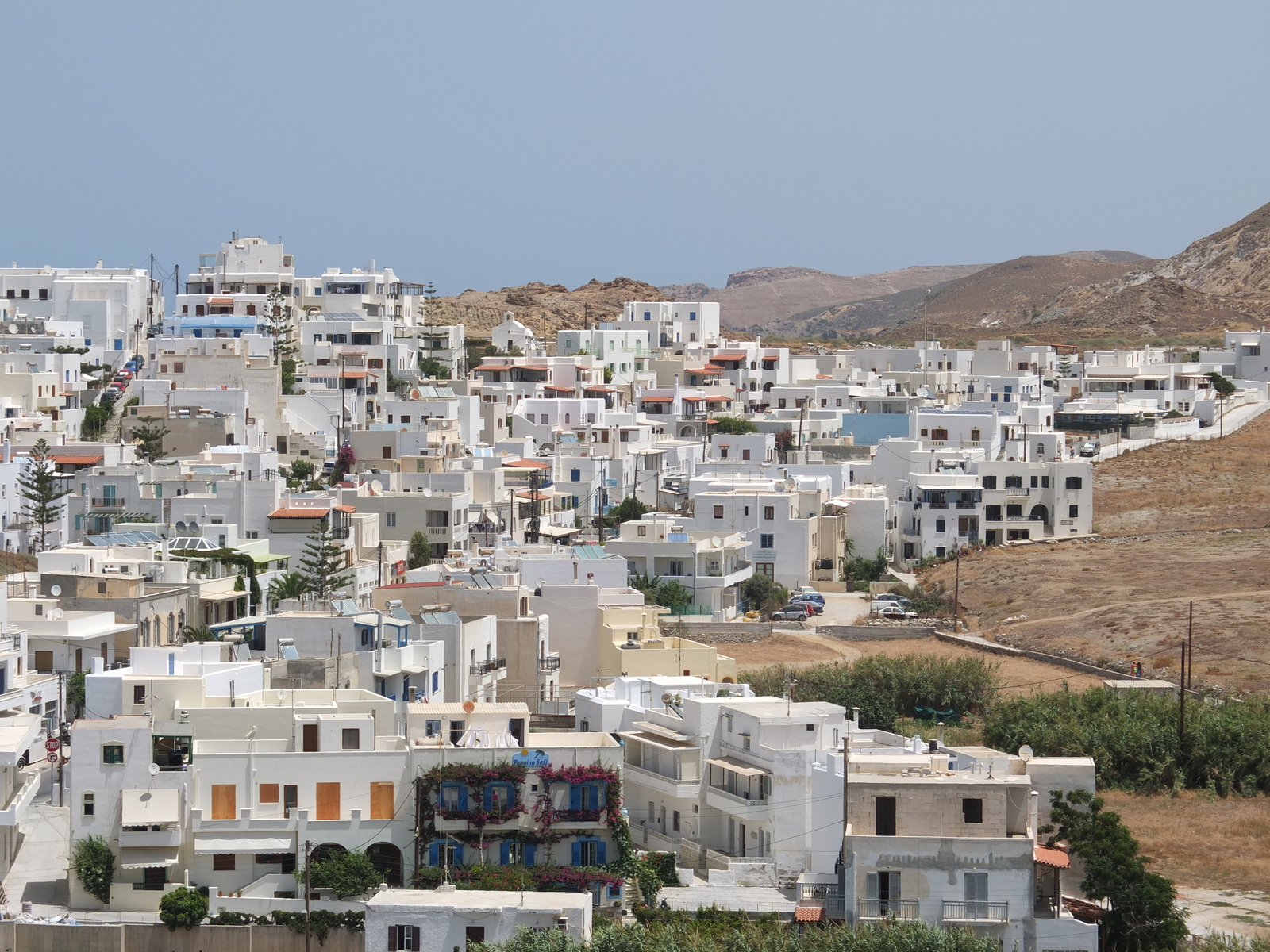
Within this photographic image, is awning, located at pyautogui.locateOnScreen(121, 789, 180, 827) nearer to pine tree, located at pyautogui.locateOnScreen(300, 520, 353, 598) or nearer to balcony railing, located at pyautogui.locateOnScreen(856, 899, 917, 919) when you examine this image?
balcony railing, located at pyautogui.locateOnScreen(856, 899, 917, 919)

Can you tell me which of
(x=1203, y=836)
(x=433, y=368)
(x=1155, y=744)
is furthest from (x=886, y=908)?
(x=433, y=368)

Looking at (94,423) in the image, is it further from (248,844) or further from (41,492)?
(248,844)

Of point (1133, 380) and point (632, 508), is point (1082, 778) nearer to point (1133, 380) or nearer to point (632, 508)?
point (632, 508)

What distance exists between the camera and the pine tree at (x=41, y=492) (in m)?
52.3

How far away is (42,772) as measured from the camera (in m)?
33.6

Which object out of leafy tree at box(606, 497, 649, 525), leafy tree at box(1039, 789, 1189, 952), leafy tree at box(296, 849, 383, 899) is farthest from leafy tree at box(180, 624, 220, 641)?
leafy tree at box(606, 497, 649, 525)

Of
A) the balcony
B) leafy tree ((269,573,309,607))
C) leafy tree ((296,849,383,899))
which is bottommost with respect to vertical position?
leafy tree ((296,849,383,899))

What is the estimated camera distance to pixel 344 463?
63188mm

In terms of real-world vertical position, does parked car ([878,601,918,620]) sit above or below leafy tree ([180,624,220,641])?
below

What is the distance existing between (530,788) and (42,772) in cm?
848

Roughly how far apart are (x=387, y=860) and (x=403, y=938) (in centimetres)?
272

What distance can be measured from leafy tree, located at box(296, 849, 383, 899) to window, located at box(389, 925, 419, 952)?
6.53 ft

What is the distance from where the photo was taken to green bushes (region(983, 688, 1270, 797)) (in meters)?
37.9

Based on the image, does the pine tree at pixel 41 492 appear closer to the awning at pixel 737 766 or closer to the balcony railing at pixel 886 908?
the awning at pixel 737 766
